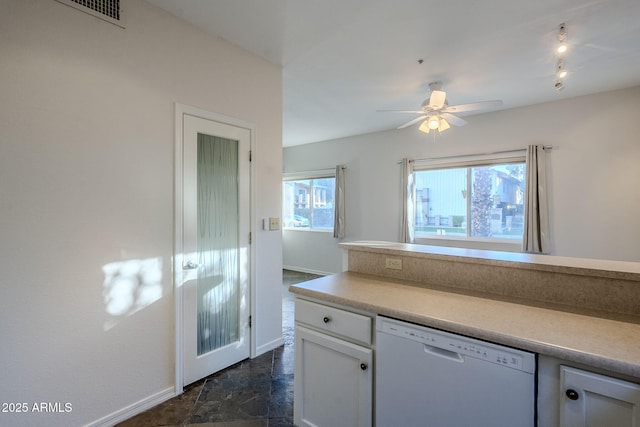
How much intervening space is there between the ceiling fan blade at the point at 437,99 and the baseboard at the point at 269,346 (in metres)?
2.83

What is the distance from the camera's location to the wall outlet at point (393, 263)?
74.1 inches

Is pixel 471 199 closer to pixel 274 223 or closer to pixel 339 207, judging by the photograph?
pixel 339 207

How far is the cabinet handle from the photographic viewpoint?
3.09 ft

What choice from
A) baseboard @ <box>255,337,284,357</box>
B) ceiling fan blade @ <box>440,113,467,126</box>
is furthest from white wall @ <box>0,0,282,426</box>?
ceiling fan blade @ <box>440,113,467,126</box>

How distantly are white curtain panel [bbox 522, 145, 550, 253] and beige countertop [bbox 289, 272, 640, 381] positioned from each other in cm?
289

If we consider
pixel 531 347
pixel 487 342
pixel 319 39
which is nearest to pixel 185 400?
pixel 487 342

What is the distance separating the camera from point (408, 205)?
4.69 metres

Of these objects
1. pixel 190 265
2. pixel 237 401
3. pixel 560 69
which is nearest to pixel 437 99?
pixel 560 69

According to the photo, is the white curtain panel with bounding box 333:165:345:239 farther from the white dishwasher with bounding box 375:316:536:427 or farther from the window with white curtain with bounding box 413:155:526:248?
the white dishwasher with bounding box 375:316:536:427

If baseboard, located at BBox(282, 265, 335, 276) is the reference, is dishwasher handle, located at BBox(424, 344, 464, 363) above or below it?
above

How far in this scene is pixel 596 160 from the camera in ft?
11.3

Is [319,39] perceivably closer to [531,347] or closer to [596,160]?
[531,347]

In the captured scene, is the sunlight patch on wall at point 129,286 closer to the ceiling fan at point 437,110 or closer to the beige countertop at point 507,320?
the beige countertop at point 507,320

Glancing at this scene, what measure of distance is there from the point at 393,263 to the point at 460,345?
0.80 meters
